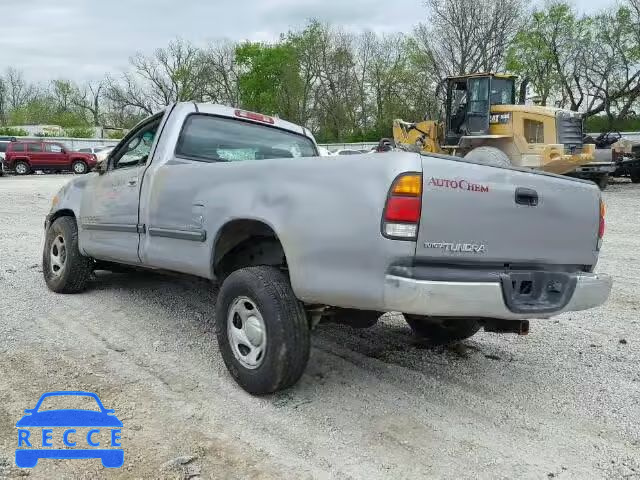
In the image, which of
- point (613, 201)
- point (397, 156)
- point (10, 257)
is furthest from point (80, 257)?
point (613, 201)

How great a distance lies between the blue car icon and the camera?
291 centimetres

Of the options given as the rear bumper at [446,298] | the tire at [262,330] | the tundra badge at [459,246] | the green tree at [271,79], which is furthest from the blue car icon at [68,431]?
the green tree at [271,79]

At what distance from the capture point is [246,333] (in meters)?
3.65

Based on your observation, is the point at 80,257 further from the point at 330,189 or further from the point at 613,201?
the point at 613,201

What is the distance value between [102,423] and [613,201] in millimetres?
16161

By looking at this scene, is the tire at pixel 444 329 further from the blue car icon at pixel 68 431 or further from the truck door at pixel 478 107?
the truck door at pixel 478 107

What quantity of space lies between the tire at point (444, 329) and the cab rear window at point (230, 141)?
195cm

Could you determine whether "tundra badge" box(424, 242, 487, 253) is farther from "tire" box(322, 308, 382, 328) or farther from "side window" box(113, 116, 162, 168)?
"side window" box(113, 116, 162, 168)

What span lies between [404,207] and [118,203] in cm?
302

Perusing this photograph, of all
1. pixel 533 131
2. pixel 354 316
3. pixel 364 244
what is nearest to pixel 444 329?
pixel 354 316

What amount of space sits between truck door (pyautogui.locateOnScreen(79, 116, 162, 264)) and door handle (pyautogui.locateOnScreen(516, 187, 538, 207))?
292 centimetres

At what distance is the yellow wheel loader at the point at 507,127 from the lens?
639 inches

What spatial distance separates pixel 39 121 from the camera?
73.3 m

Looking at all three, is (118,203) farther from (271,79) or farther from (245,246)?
(271,79)
